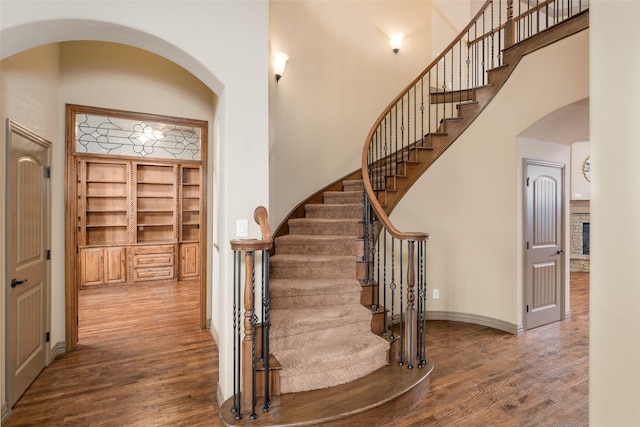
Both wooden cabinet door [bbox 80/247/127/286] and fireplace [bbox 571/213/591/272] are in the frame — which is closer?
wooden cabinet door [bbox 80/247/127/286]

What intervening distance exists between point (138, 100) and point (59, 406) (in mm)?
2906

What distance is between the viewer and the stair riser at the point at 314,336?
2.59 meters

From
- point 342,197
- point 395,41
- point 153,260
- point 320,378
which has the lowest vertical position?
point 320,378

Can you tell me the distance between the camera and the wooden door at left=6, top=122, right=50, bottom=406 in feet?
7.93

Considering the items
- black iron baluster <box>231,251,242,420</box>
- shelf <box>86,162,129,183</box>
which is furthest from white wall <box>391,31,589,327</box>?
shelf <box>86,162,129,183</box>

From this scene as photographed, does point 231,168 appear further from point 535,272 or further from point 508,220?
point 535,272

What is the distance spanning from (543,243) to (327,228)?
2693 millimetres

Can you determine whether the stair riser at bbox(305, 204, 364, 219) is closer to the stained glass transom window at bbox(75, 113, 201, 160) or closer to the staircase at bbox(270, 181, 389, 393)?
the staircase at bbox(270, 181, 389, 393)

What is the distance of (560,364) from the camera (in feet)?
10.3

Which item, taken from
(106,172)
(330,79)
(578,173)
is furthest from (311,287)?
(578,173)

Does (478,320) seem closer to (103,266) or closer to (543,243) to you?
(543,243)

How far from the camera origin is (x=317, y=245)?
3678 mm

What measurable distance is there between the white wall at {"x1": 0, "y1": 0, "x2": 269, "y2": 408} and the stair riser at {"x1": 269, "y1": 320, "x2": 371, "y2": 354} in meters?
0.37

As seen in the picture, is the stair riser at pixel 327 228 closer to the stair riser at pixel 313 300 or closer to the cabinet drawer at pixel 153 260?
the stair riser at pixel 313 300
